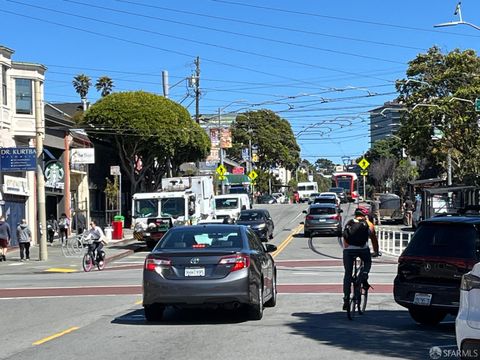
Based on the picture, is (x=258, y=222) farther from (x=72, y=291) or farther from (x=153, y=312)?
(x=153, y=312)

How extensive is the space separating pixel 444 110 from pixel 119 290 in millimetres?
29627

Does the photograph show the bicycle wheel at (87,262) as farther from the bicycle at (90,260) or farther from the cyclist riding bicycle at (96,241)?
the cyclist riding bicycle at (96,241)

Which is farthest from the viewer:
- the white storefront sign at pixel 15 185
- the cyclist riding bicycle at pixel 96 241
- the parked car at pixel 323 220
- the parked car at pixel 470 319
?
the parked car at pixel 323 220

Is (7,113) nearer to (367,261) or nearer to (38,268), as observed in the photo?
(38,268)

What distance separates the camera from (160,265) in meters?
11.2

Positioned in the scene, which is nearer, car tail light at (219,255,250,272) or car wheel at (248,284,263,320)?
car tail light at (219,255,250,272)

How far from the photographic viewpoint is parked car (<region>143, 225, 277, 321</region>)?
35.9ft

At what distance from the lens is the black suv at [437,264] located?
10.4m

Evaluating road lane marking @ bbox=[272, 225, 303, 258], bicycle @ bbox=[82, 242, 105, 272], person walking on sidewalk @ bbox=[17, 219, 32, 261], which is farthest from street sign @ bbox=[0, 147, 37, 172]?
road lane marking @ bbox=[272, 225, 303, 258]

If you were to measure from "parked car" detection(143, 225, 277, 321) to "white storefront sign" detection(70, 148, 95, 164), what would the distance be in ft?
98.8

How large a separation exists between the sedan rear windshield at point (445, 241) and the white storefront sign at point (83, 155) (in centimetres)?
3183

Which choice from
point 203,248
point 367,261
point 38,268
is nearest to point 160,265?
point 203,248

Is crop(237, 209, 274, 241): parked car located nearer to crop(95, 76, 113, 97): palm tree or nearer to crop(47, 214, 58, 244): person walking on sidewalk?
crop(47, 214, 58, 244): person walking on sidewalk

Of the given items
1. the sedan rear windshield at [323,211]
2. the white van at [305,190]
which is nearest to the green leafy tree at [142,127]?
the sedan rear windshield at [323,211]
